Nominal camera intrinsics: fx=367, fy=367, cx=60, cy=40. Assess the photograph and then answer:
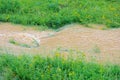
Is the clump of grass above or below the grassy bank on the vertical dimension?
below

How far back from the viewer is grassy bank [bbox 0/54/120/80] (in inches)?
195

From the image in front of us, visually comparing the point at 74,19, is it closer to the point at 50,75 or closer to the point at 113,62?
the point at 113,62

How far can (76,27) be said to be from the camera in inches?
353

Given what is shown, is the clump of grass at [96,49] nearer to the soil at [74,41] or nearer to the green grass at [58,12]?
the soil at [74,41]

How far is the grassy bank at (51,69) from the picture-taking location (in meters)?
4.96

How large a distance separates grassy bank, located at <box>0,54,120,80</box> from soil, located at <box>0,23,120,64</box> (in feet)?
2.52

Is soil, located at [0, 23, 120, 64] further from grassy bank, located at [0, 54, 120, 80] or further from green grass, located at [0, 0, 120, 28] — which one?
grassy bank, located at [0, 54, 120, 80]

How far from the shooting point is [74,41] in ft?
24.7

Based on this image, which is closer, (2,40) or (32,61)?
(32,61)

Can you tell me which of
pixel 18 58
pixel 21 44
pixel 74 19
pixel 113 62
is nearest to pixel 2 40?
pixel 21 44

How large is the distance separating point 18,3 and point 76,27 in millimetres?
2212

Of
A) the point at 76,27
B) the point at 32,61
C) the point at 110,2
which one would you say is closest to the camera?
the point at 32,61

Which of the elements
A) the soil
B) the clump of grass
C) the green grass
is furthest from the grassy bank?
the green grass

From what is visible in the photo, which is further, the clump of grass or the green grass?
the green grass
